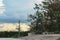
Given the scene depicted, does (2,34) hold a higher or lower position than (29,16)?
lower

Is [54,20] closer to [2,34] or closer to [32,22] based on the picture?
[32,22]

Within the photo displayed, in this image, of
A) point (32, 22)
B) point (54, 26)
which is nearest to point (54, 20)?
point (54, 26)

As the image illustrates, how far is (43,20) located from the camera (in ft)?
155

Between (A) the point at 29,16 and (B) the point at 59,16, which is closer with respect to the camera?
(B) the point at 59,16

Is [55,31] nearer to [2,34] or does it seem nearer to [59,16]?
[59,16]

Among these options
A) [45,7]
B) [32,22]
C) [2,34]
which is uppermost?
[45,7]

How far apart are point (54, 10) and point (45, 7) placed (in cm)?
249

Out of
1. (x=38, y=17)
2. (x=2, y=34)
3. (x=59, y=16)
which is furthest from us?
(x=2, y=34)

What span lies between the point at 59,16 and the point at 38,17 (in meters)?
4.98

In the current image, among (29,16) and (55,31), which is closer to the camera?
(55,31)

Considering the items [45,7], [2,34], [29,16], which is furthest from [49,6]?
[2,34]

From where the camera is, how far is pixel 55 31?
149ft

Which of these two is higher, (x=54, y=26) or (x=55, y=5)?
(x=55, y=5)

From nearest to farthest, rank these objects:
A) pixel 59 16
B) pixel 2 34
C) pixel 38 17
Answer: pixel 59 16 < pixel 38 17 < pixel 2 34
